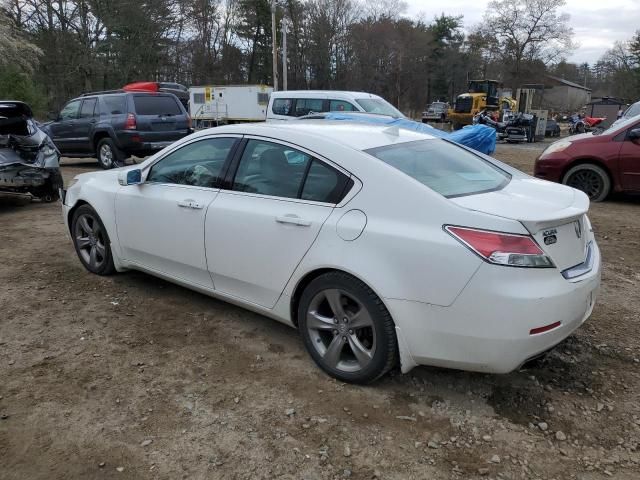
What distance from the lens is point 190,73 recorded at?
5184 centimetres

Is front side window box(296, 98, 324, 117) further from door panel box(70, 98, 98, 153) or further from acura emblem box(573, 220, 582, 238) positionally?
acura emblem box(573, 220, 582, 238)

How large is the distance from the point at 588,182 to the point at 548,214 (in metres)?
6.64

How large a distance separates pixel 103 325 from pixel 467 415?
105 inches

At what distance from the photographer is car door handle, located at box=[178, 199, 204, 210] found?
3.75 meters

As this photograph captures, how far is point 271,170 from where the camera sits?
→ 349 cm

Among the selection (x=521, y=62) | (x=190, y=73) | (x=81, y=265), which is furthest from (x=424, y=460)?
(x=521, y=62)

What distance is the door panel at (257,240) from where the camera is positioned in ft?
10.4

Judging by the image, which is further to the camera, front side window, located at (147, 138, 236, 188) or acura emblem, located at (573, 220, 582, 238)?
front side window, located at (147, 138, 236, 188)

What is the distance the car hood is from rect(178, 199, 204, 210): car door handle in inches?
70.9

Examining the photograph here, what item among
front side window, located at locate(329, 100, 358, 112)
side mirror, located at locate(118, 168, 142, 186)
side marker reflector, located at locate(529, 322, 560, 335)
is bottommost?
side marker reflector, located at locate(529, 322, 560, 335)

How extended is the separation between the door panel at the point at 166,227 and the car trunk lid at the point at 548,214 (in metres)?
1.85

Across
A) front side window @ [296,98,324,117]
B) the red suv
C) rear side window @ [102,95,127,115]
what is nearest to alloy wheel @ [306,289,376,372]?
the red suv

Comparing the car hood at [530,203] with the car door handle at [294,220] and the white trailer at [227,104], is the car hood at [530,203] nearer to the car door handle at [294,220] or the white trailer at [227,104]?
→ the car door handle at [294,220]

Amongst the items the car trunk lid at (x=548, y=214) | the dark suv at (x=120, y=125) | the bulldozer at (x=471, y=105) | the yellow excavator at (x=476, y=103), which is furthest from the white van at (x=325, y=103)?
the bulldozer at (x=471, y=105)
